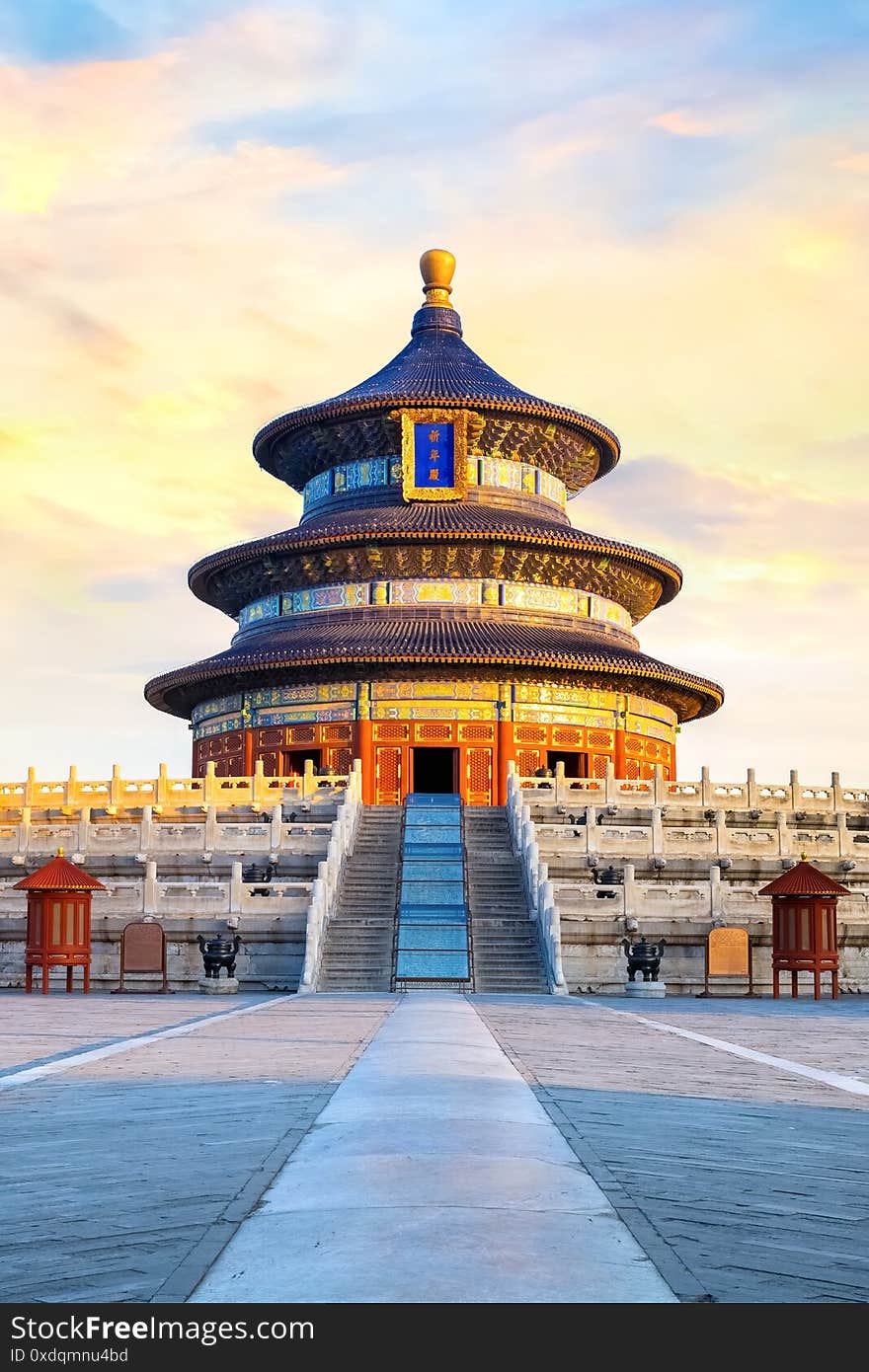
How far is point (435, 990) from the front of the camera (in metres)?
26.1

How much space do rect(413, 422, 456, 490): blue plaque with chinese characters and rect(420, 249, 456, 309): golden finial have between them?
35.4ft

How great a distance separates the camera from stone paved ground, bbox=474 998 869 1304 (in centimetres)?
528

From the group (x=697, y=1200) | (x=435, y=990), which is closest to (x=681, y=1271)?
(x=697, y=1200)

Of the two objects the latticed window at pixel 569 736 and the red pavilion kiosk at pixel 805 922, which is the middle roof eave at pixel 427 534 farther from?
the red pavilion kiosk at pixel 805 922

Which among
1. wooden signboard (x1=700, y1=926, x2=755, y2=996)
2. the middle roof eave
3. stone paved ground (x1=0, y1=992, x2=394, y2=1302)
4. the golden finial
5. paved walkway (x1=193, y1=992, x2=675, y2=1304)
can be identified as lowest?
wooden signboard (x1=700, y1=926, x2=755, y2=996)

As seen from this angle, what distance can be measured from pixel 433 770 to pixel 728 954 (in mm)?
24942

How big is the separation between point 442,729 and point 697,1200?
43094 mm

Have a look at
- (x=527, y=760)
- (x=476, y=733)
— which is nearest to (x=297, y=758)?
(x=476, y=733)

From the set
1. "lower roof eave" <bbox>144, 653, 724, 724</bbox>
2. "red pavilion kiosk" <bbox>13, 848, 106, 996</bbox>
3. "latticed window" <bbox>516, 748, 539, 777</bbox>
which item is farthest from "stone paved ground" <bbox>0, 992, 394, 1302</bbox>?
"latticed window" <bbox>516, 748, 539, 777</bbox>

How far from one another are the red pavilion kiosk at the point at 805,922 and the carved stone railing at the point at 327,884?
826cm

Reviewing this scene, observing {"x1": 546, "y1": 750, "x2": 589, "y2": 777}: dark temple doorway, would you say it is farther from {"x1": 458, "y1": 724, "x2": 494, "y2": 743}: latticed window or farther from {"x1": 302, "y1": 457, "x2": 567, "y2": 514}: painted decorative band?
{"x1": 302, "y1": 457, "x2": 567, "y2": 514}: painted decorative band

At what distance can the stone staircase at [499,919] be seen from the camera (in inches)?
1078

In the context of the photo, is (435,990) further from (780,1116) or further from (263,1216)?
(263,1216)

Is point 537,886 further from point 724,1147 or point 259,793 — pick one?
point 724,1147
